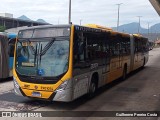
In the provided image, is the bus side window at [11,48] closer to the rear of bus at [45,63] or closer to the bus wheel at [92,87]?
the rear of bus at [45,63]

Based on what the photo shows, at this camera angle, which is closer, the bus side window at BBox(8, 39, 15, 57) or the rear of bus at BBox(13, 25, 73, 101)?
the rear of bus at BBox(13, 25, 73, 101)

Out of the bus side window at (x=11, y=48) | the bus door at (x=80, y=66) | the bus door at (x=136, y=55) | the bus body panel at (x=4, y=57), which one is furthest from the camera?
the bus door at (x=136, y=55)

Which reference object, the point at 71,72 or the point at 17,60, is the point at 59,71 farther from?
the point at 17,60

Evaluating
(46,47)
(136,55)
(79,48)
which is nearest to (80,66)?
(79,48)

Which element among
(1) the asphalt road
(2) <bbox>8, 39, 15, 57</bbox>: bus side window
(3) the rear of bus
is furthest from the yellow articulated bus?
(2) <bbox>8, 39, 15, 57</bbox>: bus side window

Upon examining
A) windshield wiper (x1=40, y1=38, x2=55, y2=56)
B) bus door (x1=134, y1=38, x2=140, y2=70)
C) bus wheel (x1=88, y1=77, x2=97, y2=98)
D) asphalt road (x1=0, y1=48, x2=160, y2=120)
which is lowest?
asphalt road (x1=0, y1=48, x2=160, y2=120)

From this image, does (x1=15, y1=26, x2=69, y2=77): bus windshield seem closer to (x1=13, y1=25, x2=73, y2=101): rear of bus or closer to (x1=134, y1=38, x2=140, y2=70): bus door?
(x1=13, y1=25, x2=73, y2=101): rear of bus

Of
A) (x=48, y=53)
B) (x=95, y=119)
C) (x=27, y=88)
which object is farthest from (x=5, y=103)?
(x=95, y=119)

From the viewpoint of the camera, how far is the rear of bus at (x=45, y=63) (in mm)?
9492

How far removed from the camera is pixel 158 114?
927 cm

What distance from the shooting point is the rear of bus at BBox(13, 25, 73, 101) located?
9492mm

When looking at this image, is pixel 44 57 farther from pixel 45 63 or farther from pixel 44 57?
pixel 45 63

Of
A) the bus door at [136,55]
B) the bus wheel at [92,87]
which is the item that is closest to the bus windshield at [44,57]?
the bus wheel at [92,87]

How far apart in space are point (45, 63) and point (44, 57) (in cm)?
21
